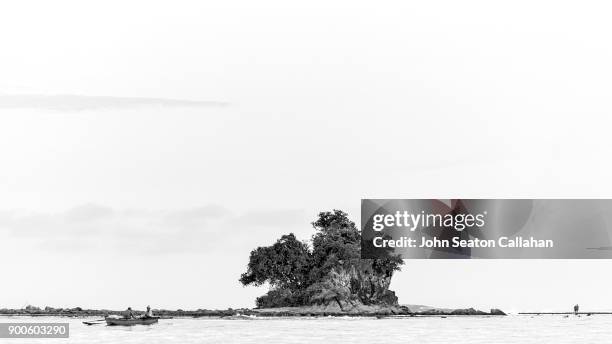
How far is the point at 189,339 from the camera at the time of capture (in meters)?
81.5

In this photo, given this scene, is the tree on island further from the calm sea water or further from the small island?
the calm sea water

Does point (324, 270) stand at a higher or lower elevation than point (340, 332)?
higher

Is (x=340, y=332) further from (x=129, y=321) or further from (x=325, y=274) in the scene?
(x=325, y=274)

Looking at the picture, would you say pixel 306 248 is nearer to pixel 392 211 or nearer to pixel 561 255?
pixel 392 211

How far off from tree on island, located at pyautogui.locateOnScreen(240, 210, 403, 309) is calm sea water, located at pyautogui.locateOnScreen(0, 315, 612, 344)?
28.1 ft

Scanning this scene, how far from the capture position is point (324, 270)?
12406cm

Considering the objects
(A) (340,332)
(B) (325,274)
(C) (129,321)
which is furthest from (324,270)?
(A) (340,332)

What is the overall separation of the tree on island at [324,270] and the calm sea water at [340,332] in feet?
28.1

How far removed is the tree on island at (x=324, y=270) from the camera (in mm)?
123812

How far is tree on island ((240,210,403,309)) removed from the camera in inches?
4875

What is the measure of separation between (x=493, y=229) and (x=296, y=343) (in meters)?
32.5

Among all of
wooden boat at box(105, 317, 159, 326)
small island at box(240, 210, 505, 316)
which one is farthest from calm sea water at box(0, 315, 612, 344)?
small island at box(240, 210, 505, 316)

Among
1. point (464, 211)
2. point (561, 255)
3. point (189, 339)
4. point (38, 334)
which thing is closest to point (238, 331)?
point (189, 339)

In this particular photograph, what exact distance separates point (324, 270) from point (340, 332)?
3432 centimetres
